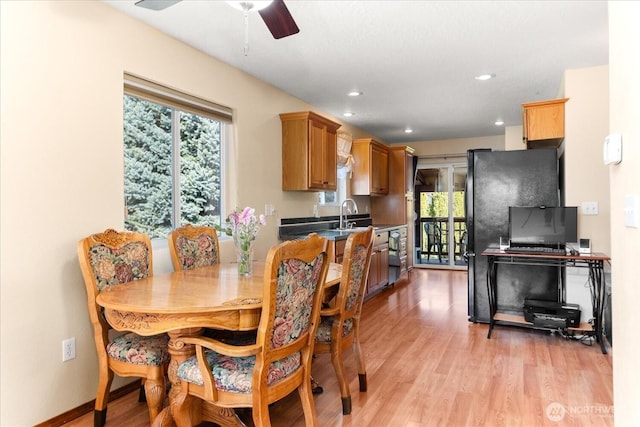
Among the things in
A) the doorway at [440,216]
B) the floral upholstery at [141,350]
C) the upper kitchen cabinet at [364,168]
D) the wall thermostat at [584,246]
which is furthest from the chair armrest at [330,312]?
the doorway at [440,216]

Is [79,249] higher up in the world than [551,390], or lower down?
higher up


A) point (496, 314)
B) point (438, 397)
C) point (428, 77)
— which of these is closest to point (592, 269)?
point (496, 314)

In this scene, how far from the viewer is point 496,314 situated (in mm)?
4117

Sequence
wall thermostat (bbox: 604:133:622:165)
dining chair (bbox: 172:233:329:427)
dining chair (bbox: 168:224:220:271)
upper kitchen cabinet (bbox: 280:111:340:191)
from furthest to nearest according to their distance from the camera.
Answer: upper kitchen cabinet (bbox: 280:111:340:191), dining chair (bbox: 168:224:220:271), dining chair (bbox: 172:233:329:427), wall thermostat (bbox: 604:133:622:165)

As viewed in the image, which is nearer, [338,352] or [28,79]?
[28,79]

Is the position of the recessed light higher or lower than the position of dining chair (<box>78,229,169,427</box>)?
higher

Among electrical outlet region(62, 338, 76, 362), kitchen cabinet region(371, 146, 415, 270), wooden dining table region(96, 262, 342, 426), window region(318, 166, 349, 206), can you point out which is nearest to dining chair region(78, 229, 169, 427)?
wooden dining table region(96, 262, 342, 426)

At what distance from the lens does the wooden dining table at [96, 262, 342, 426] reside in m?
1.78

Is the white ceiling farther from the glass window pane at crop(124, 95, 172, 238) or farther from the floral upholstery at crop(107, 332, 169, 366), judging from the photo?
the floral upholstery at crop(107, 332, 169, 366)

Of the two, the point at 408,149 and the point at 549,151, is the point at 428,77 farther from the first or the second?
the point at 408,149

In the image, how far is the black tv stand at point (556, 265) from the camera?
3420mm

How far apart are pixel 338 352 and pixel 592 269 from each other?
8.42ft

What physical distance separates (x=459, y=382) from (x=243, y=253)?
5.69 ft

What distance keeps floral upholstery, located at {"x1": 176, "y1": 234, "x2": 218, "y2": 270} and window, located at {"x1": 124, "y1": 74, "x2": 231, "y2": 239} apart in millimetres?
340
